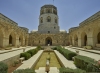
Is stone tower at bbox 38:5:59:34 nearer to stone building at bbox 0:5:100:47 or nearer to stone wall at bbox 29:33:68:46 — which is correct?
stone building at bbox 0:5:100:47

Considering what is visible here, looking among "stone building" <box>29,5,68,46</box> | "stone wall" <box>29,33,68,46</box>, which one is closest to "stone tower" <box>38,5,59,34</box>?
"stone building" <box>29,5,68,46</box>

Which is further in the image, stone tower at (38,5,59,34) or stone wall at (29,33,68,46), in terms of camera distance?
stone tower at (38,5,59,34)

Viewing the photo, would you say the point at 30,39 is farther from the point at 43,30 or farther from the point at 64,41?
the point at 64,41

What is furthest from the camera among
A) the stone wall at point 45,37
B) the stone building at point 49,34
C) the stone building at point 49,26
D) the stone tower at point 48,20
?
the stone tower at point 48,20

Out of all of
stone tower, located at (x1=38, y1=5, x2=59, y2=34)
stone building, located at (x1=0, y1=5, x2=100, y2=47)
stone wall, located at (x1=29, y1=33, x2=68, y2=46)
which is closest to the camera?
stone building, located at (x1=0, y1=5, x2=100, y2=47)

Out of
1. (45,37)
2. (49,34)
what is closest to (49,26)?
(49,34)

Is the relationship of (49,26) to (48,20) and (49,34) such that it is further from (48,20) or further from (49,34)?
(49,34)

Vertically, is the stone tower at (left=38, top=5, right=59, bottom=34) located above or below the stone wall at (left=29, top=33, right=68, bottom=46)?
above

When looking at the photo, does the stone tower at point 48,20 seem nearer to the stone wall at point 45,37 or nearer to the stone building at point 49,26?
the stone building at point 49,26

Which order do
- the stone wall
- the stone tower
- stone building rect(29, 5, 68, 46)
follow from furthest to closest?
1. the stone tower
2. stone building rect(29, 5, 68, 46)
3. the stone wall

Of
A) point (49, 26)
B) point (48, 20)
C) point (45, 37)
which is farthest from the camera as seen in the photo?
point (48, 20)

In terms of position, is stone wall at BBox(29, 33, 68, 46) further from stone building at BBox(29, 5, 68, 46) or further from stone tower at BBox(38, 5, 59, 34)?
stone tower at BBox(38, 5, 59, 34)

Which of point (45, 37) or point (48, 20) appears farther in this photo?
point (48, 20)

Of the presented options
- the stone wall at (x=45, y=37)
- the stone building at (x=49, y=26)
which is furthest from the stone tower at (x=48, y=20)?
the stone wall at (x=45, y=37)
